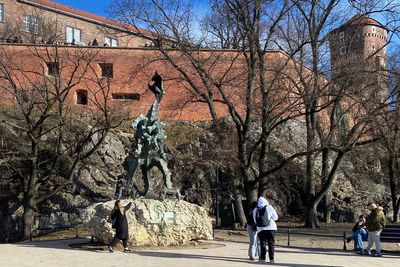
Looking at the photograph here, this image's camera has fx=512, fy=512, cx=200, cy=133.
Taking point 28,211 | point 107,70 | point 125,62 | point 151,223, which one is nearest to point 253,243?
point 151,223

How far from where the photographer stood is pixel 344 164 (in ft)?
117

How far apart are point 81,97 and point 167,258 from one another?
29.7 metres

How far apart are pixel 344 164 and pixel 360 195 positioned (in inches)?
123

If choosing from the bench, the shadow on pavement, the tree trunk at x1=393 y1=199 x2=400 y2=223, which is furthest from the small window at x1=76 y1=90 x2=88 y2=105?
the bench

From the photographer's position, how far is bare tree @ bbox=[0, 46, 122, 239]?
24.5 m

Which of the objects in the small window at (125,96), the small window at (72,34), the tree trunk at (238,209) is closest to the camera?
the tree trunk at (238,209)

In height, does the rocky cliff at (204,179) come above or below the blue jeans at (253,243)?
above

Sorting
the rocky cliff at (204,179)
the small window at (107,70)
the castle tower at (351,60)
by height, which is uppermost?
the small window at (107,70)

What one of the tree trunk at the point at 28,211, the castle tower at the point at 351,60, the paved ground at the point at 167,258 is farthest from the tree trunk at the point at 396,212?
the tree trunk at the point at 28,211

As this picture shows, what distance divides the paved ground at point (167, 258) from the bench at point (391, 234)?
122 centimetres

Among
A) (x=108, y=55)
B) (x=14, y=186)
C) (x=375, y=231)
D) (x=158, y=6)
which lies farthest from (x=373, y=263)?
(x=108, y=55)

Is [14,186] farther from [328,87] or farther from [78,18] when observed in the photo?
[78,18]

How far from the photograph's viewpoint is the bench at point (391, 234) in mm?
15766

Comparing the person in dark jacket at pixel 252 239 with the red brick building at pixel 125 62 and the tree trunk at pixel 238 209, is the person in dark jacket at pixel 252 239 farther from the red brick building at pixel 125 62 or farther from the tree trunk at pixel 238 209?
the red brick building at pixel 125 62
